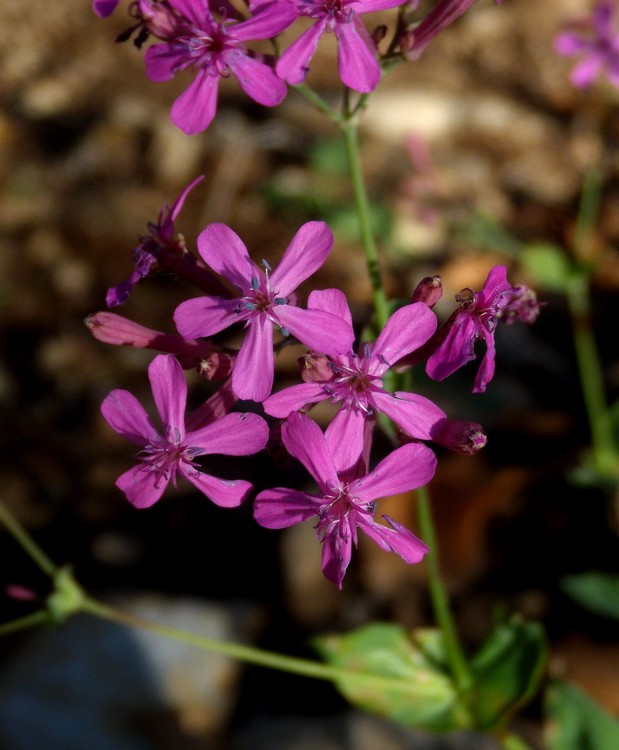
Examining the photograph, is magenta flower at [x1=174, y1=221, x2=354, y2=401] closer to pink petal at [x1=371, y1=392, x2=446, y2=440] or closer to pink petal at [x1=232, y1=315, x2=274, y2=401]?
pink petal at [x1=232, y1=315, x2=274, y2=401]

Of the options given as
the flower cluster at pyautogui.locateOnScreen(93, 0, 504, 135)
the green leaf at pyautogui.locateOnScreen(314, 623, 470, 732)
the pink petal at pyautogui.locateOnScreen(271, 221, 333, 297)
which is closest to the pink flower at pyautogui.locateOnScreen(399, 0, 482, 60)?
the flower cluster at pyautogui.locateOnScreen(93, 0, 504, 135)

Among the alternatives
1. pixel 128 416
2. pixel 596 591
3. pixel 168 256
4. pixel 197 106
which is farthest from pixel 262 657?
pixel 197 106

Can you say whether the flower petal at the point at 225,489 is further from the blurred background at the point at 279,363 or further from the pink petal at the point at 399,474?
the blurred background at the point at 279,363

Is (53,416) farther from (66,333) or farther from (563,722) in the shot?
(563,722)

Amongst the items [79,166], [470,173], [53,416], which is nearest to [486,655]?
[53,416]

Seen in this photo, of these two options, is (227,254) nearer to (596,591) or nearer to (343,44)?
(343,44)

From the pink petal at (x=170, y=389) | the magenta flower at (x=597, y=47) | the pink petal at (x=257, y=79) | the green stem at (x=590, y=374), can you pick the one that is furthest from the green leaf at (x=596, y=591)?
the magenta flower at (x=597, y=47)
